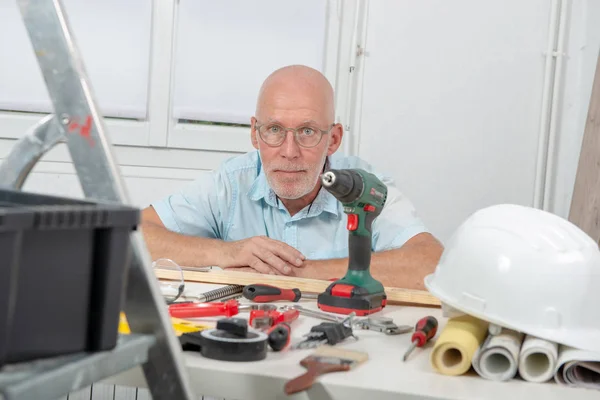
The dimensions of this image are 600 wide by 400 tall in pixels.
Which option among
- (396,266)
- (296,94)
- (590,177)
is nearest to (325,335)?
(396,266)

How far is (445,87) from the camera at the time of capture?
3287 mm

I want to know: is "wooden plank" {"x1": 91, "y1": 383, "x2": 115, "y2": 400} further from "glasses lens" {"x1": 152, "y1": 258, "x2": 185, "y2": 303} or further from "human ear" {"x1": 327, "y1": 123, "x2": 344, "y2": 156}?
"human ear" {"x1": 327, "y1": 123, "x2": 344, "y2": 156}

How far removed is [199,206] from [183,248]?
0.35 meters

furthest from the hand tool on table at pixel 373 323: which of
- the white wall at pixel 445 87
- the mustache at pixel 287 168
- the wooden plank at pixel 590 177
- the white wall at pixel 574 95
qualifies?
the white wall at pixel 574 95

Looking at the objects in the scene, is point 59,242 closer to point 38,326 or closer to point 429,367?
point 38,326

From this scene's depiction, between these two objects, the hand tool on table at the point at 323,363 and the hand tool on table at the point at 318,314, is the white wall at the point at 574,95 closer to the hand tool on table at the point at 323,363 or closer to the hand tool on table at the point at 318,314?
the hand tool on table at the point at 318,314

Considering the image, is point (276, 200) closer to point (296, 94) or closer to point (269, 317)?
point (296, 94)

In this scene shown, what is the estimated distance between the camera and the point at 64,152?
3.38m

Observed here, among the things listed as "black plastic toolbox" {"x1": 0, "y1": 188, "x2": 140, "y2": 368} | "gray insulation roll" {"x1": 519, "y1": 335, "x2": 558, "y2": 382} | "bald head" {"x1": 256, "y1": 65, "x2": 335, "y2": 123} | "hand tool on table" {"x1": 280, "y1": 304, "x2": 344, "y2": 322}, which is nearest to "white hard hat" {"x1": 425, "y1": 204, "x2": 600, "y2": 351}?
"gray insulation roll" {"x1": 519, "y1": 335, "x2": 558, "y2": 382}

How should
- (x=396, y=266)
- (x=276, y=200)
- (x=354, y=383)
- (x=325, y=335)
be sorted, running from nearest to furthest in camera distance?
(x=354, y=383)
(x=325, y=335)
(x=396, y=266)
(x=276, y=200)

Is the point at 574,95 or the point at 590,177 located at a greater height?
the point at 574,95

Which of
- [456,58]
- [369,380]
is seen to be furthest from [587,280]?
[456,58]

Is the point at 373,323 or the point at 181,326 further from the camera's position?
the point at 373,323

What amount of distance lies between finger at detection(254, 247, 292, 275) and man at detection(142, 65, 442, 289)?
0.69ft
